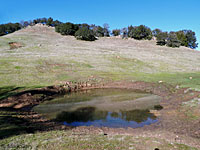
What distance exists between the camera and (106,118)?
15758 mm

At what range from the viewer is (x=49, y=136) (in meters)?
10.1

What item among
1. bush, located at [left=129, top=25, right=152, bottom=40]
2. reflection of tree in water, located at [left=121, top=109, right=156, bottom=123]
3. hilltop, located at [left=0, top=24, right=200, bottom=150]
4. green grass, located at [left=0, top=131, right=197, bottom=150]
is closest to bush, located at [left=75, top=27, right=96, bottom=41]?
hilltop, located at [left=0, top=24, right=200, bottom=150]

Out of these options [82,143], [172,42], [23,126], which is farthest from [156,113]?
[172,42]

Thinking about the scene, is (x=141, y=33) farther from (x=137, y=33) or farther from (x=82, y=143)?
(x=82, y=143)

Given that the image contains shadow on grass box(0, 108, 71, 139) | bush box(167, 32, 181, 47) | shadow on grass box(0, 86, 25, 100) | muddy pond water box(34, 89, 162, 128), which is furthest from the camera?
bush box(167, 32, 181, 47)

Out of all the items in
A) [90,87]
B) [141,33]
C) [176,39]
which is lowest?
[90,87]

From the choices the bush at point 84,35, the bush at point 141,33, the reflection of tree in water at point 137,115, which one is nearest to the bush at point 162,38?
the bush at point 141,33

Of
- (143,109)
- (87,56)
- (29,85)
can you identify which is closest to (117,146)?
(143,109)

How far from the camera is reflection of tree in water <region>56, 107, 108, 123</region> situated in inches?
613

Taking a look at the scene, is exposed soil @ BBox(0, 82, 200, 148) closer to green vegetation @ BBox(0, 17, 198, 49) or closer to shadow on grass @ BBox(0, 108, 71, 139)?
shadow on grass @ BBox(0, 108, 71, 139)

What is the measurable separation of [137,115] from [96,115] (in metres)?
4.10

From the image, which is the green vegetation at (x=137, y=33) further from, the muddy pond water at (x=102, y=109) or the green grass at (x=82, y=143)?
the green grass at (x=82, y=143)

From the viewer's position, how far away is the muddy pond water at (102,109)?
48.6ft

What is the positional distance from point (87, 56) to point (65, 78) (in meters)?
20.9
